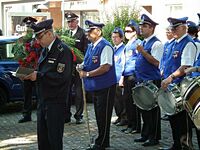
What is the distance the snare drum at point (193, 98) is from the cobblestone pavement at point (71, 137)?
1735 mm

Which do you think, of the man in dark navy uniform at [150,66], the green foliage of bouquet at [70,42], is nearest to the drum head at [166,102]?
the man in dark navy uniform at [150,66]

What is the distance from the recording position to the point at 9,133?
347 inches

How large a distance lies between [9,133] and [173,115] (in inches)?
135

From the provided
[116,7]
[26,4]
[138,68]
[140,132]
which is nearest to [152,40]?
[138,68]

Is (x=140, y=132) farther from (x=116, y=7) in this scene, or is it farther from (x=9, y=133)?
(x=116, y=7)

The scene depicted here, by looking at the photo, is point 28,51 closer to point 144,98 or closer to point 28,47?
point 28,47

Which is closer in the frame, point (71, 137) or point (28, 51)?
point (71, 137)

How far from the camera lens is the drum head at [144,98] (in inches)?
288

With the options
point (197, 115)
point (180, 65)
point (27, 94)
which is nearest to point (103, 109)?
point (180, 65)

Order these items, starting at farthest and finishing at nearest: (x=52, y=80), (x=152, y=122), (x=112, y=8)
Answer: (x=112, y=8)
(x=152, y=122)
(x=52, y=80)

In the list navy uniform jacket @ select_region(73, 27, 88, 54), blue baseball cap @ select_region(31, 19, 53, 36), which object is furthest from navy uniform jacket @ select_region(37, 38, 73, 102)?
navy uniform jacket @ select_region(73, 27, 88, 54)

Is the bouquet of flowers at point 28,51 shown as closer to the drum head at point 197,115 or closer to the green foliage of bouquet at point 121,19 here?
the drum head at point 197,115

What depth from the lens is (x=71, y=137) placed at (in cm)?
840

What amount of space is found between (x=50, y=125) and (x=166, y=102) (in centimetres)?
183
